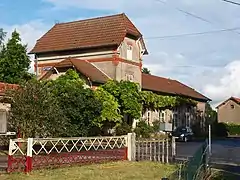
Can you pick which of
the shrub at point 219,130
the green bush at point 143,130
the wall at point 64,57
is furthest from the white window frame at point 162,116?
the shrub at point 219,130

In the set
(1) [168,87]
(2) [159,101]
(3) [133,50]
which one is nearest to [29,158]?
(3) [133,50]

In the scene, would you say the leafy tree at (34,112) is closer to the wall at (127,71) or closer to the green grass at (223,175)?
the green grass at (223,175)

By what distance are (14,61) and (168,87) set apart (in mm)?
19101

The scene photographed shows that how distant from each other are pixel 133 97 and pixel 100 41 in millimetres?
7100

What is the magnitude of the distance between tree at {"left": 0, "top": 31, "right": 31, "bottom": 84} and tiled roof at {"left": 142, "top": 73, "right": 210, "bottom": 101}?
13.8m

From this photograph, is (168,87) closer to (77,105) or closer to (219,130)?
(219,130)

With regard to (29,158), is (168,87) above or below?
above

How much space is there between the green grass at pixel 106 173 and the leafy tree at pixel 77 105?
1430cm

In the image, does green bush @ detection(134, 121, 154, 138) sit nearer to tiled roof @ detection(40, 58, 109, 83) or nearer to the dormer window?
tiled roof @ detection(40, 58, 109, 83)

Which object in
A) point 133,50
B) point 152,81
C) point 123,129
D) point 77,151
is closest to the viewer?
point 77,151

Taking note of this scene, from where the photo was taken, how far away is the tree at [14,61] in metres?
55.2

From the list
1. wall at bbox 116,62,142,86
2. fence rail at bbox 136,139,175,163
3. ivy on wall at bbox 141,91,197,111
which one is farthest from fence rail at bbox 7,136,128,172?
ivy on wall at bbox 141,91,197,111

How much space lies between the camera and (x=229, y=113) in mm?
91688

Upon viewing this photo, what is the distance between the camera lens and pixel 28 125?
27.9 metres
